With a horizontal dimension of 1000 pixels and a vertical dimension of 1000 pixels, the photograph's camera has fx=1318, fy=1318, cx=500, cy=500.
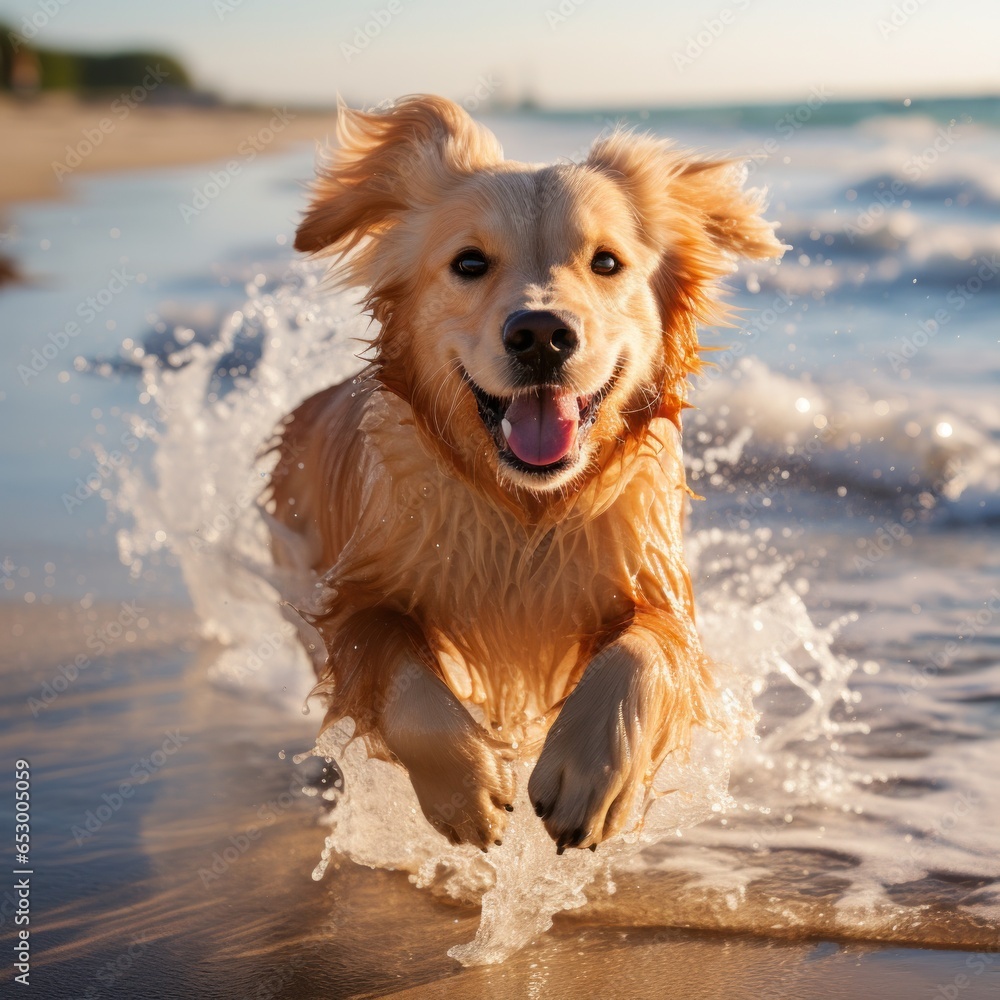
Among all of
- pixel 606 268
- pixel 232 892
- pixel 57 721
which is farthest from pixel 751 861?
pixel 57 721

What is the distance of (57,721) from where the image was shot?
13.0ft

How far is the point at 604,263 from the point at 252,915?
1.70 meters

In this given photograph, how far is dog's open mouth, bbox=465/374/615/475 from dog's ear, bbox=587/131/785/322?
18.2 inches

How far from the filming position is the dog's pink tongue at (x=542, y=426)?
2.82m

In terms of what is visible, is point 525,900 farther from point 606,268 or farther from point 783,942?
point 606,268

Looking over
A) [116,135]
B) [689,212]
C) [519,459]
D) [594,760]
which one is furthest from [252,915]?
[116,135]

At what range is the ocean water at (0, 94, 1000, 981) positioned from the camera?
3145 mm

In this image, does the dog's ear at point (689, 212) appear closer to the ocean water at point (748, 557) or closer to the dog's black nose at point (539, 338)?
the ocean water at point (748, 557)

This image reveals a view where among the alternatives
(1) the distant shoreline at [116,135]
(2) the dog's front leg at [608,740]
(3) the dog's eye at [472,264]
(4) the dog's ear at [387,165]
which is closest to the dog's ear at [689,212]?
(4) the dog's ear at [387,165]

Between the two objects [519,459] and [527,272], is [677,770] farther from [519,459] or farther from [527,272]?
[527,272]

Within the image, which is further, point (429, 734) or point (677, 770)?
point (677, 770)

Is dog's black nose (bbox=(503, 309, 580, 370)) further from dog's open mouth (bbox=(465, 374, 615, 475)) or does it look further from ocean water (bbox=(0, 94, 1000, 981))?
ocean water (bbox=(0, 94, 1000, 981))

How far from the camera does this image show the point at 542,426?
111 inches

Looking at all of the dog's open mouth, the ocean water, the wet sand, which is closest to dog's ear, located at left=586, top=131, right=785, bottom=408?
the ocean water
